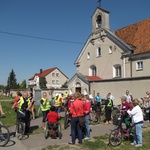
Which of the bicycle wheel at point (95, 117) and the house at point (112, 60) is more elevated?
the house at point (112, 60)

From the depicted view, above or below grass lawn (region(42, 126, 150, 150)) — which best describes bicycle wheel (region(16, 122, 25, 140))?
above

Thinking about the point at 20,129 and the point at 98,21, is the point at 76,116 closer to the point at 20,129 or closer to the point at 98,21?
the point at 20,129

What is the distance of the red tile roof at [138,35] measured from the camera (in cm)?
2730

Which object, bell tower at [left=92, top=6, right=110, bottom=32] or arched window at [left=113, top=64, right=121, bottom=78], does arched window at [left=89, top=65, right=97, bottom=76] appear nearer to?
arched window at [left=113, top=64, right=121, bottom=78]

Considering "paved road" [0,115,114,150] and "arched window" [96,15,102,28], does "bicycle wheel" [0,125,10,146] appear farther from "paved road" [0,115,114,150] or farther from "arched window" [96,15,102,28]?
"arched window" [96,15,102,28]

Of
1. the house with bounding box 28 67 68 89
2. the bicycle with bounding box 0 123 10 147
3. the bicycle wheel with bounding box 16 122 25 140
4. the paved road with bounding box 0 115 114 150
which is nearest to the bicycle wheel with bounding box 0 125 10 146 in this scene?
the bicycle with bounding box 0 123 10 147

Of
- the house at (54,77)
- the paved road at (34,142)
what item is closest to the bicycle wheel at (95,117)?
the paved road at (34,142)

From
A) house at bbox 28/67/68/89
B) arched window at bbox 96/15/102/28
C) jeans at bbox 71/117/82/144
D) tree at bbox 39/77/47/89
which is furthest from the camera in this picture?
house at bbox 28/67/68/89

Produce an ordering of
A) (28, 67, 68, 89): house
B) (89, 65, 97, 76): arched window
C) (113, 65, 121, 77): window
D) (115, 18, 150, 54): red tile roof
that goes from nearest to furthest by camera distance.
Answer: (115, 18, 150, 54): red tile roof < (113, 65, 121, 77): window < (89, 65, 97, 76): arched window < (28, 67, 68, 89): house

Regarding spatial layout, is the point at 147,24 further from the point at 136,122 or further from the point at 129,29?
the point at 136,122

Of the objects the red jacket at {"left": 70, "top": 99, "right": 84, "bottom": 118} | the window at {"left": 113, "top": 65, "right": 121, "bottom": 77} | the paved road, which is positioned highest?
the window at {"left": 113, "top": 65, "right": 121, "bottom": 77}

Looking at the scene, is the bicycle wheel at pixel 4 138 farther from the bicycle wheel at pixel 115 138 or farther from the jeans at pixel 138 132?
the jeans at pixel 138 132

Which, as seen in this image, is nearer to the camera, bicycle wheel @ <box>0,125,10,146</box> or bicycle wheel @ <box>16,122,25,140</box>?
bicycle wheel @ <box>0,125,10,146</box>

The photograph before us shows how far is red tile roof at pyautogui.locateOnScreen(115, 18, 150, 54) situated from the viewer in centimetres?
2730
